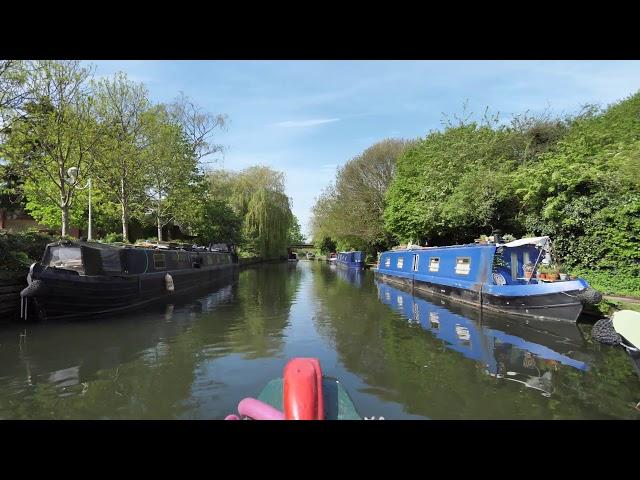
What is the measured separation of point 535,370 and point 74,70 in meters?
15.5

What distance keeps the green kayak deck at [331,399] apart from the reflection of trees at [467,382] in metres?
1.84

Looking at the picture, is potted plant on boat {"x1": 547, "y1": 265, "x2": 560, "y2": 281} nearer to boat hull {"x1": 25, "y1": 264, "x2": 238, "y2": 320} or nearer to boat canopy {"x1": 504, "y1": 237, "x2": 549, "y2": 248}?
boat canopy {"x1": 504, "y1": 237, "x2": 549, "y2": 248}

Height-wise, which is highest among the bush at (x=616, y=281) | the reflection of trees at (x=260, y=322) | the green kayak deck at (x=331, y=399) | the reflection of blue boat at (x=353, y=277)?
the bush at (x=616, y=281)

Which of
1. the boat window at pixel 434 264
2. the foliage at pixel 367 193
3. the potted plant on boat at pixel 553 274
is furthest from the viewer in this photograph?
the foliage at pixel 367 193

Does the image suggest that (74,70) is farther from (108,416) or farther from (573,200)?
(573,200)

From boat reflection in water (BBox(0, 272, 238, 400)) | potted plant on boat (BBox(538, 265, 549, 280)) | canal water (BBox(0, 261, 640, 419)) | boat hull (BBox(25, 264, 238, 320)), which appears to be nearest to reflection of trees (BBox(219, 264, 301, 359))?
canal water (BBox(0, 261, 640, 419))

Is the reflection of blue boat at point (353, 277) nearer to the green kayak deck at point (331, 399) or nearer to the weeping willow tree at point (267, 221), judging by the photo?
the weeping willow tree at point (267, 221)

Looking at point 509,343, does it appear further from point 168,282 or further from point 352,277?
point 352,277

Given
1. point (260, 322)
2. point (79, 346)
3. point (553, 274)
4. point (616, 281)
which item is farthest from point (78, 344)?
point (616, 281)

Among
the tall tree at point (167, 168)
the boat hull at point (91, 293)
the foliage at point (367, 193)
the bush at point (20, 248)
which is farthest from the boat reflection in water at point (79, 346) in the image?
the foliage at point (367, 193)

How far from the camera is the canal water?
17.2 feet

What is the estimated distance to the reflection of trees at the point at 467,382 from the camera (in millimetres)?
5219

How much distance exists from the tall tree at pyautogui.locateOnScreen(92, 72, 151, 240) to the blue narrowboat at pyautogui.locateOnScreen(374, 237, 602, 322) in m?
13.8
